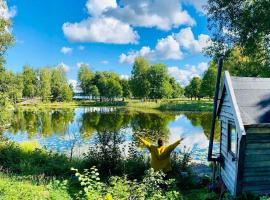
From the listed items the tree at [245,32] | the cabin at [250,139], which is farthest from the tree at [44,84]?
the cabin at [250,139]

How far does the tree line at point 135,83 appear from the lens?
10331 cm

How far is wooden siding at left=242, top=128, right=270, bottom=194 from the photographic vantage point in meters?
10.1

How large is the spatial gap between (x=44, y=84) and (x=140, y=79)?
3426 cm

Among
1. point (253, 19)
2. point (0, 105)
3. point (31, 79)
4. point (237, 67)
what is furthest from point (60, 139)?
point (31, 79)

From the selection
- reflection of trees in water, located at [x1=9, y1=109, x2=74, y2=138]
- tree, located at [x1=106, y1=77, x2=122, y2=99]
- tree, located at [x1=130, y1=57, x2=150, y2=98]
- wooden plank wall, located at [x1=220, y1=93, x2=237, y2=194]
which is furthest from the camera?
tree, located at [x1=106, y1=77, x2=122, y2=99]

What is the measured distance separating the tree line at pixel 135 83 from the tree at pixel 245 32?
2991 inches

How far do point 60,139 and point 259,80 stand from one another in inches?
895

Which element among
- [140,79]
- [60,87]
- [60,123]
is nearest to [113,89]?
[140,79]

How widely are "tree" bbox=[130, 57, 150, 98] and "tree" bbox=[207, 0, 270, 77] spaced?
75894 mm

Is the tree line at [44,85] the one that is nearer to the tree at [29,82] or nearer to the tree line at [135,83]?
the tree at [29,82]

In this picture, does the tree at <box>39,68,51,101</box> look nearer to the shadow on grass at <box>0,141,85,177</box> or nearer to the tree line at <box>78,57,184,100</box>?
the tree line at <box>78,57,184,100</box>

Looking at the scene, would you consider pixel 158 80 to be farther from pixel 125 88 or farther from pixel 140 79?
pixel 125 88

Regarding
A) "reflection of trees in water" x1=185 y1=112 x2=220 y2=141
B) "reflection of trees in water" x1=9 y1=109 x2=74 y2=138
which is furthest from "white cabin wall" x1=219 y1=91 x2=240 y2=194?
"reflection of trees in water" x1=9 y1=109 x2=74 y2=138

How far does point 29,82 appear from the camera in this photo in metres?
116
